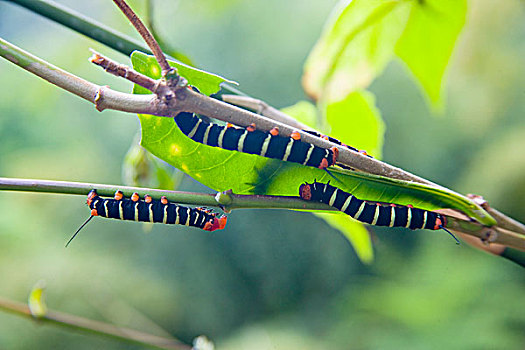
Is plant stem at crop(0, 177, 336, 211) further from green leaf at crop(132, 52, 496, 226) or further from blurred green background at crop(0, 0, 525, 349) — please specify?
blurred green background at crop(0, 0, 525, 349)

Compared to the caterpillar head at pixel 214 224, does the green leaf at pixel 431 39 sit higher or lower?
higher

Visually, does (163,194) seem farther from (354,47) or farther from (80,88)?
(354,47)

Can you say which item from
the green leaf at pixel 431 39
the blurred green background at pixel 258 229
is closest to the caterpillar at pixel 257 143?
the green leaf at pixel 431 39

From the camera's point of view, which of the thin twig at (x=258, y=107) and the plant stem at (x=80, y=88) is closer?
the plant stem at (x=80, y=88)

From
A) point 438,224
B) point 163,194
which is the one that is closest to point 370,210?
point 438,224

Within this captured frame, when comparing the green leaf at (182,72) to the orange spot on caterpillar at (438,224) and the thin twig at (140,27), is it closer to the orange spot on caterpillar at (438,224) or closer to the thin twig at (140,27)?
the thin twig at (140,27)

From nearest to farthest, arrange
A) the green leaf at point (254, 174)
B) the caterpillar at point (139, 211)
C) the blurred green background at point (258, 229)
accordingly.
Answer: the green leaf at point (254, 174) < the caterpillar at point (139, 211) < the blurred green background at point (258, 229)

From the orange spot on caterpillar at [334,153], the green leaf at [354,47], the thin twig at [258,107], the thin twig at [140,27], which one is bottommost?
the thin twig at [258,107]
